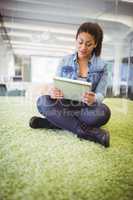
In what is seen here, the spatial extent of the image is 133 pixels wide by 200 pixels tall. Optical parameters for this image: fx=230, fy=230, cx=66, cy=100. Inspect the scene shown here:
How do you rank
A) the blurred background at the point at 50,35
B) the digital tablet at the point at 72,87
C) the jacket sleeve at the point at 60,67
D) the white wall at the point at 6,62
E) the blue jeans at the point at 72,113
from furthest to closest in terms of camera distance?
the white wall at the point at 6,62 < the blurred background at the point at 50,35 < the jacket sleeve at the point at 60,67 < the blue jeans at the point at 72,113 < the digital tablet at the point at 72,87


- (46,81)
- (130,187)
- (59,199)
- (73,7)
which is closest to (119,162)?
(130,187)

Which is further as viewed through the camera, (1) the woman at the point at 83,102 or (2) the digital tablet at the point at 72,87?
(1) the woman at the point at 83,102

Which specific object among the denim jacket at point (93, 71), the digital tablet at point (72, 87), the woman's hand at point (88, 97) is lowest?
the woman's hand at point (88, 97)

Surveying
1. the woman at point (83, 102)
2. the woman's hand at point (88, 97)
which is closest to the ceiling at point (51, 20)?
the woman at point (83, 102)

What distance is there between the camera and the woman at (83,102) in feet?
4.84

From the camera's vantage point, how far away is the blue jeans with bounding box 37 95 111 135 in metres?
1.47

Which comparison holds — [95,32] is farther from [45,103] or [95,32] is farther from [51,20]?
[45,103]

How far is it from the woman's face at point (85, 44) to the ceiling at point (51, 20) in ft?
0.77

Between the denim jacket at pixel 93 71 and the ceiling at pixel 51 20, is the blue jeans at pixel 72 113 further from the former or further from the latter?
the ceiling at pixel 51 20

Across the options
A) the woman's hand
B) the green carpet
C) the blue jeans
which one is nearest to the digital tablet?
the woman's hand

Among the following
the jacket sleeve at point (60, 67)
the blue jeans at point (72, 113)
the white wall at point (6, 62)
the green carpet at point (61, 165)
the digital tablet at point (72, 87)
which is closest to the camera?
the green carpet at point (61, 165)

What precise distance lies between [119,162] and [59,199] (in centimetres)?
45

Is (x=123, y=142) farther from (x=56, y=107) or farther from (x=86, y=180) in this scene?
(x=86, y=180)

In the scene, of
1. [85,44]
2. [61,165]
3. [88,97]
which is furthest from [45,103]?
[61,165]
